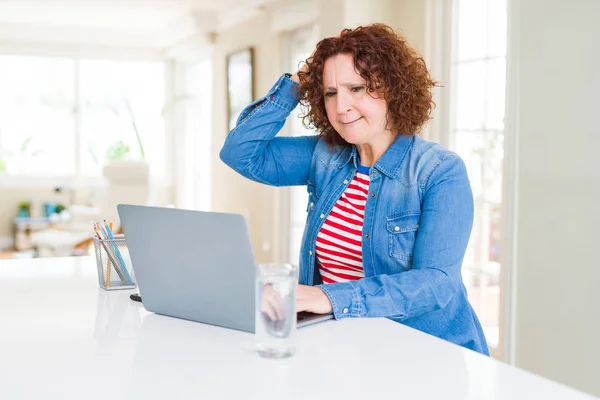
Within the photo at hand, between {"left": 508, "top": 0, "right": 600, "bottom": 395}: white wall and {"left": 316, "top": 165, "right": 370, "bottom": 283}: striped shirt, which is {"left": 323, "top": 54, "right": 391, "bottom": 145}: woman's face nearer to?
{"left": 316, "top": 165, "right": 370, "bottom": 283}: striped shirt

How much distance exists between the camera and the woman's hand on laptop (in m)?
1.38

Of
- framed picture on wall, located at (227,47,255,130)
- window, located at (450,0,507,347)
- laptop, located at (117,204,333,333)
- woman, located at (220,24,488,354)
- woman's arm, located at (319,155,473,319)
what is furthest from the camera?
framed picture on wall, located at (227,47,255,130)

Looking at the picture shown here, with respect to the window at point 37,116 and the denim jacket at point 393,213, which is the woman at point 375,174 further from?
the window at point 37,116

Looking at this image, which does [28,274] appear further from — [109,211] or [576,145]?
[109,211]

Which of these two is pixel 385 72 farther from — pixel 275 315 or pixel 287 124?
pixel 287 124

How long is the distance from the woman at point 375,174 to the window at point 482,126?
174 centimetres

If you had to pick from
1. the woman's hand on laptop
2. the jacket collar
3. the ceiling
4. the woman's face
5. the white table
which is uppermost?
the ceiling

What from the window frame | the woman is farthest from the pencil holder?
the window frame

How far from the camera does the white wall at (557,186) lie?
2.66 m

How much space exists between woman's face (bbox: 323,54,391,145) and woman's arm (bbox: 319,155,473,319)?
8.1 inches

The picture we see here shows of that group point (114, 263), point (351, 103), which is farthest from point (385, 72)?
point (114, 263)

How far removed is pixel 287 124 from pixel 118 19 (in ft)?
11.7

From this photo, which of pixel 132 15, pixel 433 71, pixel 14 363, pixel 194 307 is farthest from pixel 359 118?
pixel 132 15

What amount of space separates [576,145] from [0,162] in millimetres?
8017
